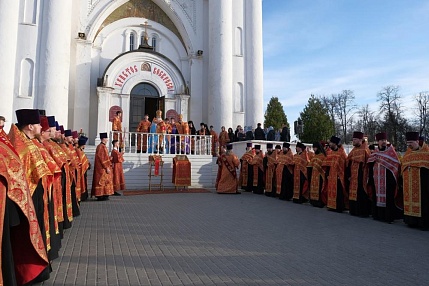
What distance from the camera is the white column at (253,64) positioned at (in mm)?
22141

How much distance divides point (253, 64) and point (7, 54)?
14056mm

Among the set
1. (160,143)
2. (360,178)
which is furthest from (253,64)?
(360,178)

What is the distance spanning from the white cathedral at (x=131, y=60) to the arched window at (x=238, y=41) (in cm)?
7

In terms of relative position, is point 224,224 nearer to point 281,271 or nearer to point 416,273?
point 281,271

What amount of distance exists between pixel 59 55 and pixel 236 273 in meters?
17.1

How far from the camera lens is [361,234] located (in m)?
6.63

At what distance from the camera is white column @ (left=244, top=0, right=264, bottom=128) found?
22141mm

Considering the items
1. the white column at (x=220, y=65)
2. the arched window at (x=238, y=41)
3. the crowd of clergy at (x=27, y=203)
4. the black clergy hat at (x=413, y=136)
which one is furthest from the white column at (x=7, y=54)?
the black clergy hat at (x=413, y=136)

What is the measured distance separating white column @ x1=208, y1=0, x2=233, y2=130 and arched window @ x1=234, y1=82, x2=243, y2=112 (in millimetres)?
1091

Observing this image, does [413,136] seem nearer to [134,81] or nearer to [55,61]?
[134,81]

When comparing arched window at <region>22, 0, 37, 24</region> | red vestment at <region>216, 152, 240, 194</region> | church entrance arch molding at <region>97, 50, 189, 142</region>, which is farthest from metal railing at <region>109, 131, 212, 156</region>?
arched window at <region>22, 0, 37, 24</region>

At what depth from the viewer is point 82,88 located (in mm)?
18906

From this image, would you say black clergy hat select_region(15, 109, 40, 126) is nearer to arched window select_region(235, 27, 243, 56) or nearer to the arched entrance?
the arched entrance

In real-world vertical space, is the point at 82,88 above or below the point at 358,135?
above
